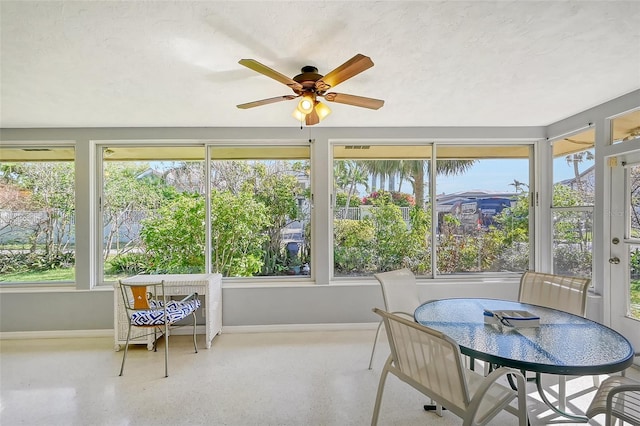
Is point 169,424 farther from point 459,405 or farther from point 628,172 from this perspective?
point 628,172

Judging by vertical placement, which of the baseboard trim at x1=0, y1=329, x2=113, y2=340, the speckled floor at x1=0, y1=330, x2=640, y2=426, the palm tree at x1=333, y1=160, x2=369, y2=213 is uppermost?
the palm tree at x1=333, y1=160, x2=369, y2=213

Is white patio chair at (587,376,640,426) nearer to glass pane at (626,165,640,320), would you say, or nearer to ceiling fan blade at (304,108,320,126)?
glass pane at (626,165,640,320)

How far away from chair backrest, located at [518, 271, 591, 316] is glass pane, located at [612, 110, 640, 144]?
1.56 metres

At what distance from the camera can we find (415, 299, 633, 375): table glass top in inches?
50.2

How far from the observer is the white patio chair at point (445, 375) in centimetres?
122

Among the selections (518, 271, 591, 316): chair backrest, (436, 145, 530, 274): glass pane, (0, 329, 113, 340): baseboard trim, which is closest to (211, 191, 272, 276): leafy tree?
(0, 329, 113, 340): baseboard trim

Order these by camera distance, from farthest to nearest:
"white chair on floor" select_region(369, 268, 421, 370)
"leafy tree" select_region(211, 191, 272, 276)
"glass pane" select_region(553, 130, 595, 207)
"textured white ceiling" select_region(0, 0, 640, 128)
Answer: "leafy tree" select_region(211, 191, 272, 276)
"glass pane" select_region(553, 130, 595, 207)
"white chair on floor" select_region(369, 268, 421, 370)
"textured white ceiling" select_region(0, 0, 640, 128)

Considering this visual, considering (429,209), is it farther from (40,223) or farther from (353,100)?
(40,223)

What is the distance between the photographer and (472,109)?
113 inches

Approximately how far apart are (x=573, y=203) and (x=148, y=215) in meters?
5.01

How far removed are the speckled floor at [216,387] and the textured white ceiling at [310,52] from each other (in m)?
2.43

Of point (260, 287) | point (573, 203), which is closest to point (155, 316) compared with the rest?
point (260, 287)

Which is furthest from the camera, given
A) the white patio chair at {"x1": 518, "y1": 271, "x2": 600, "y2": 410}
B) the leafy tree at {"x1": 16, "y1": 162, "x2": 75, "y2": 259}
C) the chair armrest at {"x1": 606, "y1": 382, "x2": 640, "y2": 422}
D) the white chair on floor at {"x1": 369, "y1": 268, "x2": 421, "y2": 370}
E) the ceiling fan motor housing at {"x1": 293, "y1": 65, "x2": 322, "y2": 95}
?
the leafy tree at {"x1": 16, "y1": 162, "x2": 75, "y2": 259}

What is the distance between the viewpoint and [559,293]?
2184 millimetres
